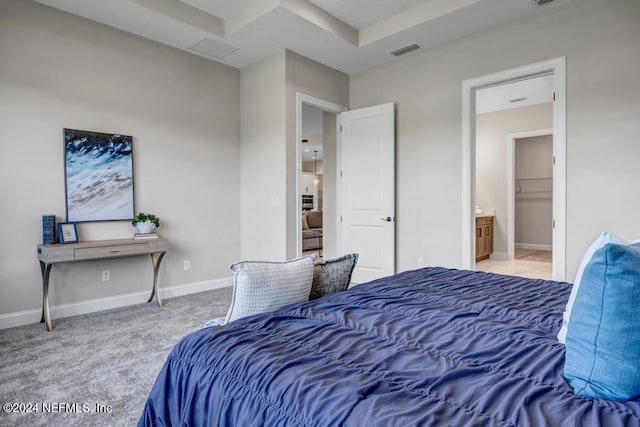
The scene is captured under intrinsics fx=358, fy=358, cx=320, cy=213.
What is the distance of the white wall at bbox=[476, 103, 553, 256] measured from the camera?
684cm

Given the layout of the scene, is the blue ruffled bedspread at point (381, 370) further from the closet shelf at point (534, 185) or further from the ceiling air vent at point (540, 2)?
the closet shelf at point (534, 185)

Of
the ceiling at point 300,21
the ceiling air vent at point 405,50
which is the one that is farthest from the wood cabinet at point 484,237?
the ceiling at point 300,21

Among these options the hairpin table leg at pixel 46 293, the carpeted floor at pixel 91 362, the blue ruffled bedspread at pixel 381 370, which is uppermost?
the blue ruffled bedspread at pixel 381 370

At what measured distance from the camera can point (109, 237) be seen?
376 cm

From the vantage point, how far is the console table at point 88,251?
3137 millimetres

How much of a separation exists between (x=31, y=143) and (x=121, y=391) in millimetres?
2550

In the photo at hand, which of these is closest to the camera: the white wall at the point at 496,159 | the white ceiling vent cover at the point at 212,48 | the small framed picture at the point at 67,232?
the small framed picture at the point at 67,232

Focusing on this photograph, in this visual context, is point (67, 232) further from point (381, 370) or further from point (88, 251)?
point (381, 370)

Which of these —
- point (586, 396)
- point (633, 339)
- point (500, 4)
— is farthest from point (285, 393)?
point (500, 4)

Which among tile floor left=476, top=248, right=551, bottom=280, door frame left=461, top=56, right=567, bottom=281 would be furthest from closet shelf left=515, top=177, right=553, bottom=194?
door frame left=461, top=56, right=567, bottom=281

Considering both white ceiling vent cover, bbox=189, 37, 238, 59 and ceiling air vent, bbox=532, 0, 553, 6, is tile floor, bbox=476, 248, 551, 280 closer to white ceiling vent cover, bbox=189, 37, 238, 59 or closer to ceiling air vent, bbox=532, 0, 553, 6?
ceiling air vent, bbox=532, 0, 553, 6

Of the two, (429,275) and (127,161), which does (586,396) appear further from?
(127,161)

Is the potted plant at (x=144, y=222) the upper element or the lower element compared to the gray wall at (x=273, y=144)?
lower

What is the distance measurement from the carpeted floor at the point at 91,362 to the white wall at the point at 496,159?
5696mm
